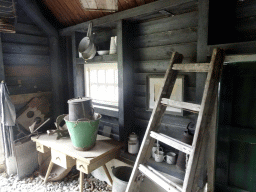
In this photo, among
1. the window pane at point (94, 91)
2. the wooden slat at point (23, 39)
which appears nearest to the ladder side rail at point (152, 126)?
the window pane at point (94, 91)

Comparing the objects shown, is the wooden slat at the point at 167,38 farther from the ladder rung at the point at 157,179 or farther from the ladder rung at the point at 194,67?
the ladder rung at the point at 157,179

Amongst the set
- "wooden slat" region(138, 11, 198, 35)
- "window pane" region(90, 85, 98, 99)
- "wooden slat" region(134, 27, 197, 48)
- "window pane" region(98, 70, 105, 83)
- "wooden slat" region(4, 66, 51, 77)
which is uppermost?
"wooden slat" region(138, 11, 198, 35)

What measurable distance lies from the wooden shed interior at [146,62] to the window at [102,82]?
0.10 ft

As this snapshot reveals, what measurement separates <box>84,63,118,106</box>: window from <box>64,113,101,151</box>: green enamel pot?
0.73m

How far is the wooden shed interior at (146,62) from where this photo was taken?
1833 mm

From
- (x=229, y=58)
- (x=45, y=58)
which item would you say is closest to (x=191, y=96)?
(x=229, y=58)

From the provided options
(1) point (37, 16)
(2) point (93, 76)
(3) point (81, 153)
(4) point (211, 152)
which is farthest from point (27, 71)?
(4) point (211, 152)

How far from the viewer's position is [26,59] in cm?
334

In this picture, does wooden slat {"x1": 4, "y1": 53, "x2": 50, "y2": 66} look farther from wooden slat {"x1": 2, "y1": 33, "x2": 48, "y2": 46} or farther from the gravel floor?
the gravel floor

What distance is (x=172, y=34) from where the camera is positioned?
2.31 m

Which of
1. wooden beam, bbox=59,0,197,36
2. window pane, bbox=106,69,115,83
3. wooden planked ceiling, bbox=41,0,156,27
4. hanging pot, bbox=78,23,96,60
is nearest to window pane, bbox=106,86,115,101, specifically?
window pane, bbox=106,69,115,83

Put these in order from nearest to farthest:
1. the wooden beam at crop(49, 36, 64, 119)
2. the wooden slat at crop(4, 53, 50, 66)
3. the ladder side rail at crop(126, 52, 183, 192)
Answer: the ladder side rail at crop(126, 52, 183, 192)
the wooden slat at crop(4, 53, 50, 66)
the wooden beam at crop(49, 36, 64, 119)

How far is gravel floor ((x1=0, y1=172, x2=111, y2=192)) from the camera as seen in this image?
295 centimetres

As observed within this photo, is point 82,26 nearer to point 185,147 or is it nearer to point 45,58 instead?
point 45,58
